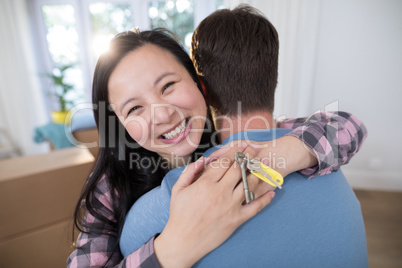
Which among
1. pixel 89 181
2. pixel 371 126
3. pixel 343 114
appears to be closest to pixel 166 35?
pixel 89 181

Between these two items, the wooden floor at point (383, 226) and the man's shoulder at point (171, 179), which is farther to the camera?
the wooden floor at point (383, 226)

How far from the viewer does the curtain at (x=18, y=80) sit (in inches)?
123

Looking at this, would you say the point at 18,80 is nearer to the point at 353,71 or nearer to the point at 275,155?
the point at 275,155

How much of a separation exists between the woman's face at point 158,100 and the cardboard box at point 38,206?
0.70 meters

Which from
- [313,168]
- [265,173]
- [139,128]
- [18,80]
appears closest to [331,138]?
[313,168]

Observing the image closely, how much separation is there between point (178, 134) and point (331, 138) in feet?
1.43

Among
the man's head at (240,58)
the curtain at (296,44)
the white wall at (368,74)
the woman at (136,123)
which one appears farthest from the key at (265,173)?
the white wall at (368,74)

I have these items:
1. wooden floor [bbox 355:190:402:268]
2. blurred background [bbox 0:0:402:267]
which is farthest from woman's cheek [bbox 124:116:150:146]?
wooden floor [bbox 355:190:402:268]

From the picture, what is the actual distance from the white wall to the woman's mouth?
1941 mm

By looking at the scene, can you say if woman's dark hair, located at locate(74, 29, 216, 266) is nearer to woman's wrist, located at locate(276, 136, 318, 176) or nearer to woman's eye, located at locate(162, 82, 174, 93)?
woman's eye, located at locate(162, 82, 174, 93)

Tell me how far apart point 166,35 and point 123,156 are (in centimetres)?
47

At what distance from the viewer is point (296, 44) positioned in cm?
215

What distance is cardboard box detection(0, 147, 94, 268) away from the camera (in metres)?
1.10

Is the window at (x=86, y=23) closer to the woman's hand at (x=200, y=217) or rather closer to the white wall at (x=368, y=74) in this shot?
the white wall at (x=368, y=74)
